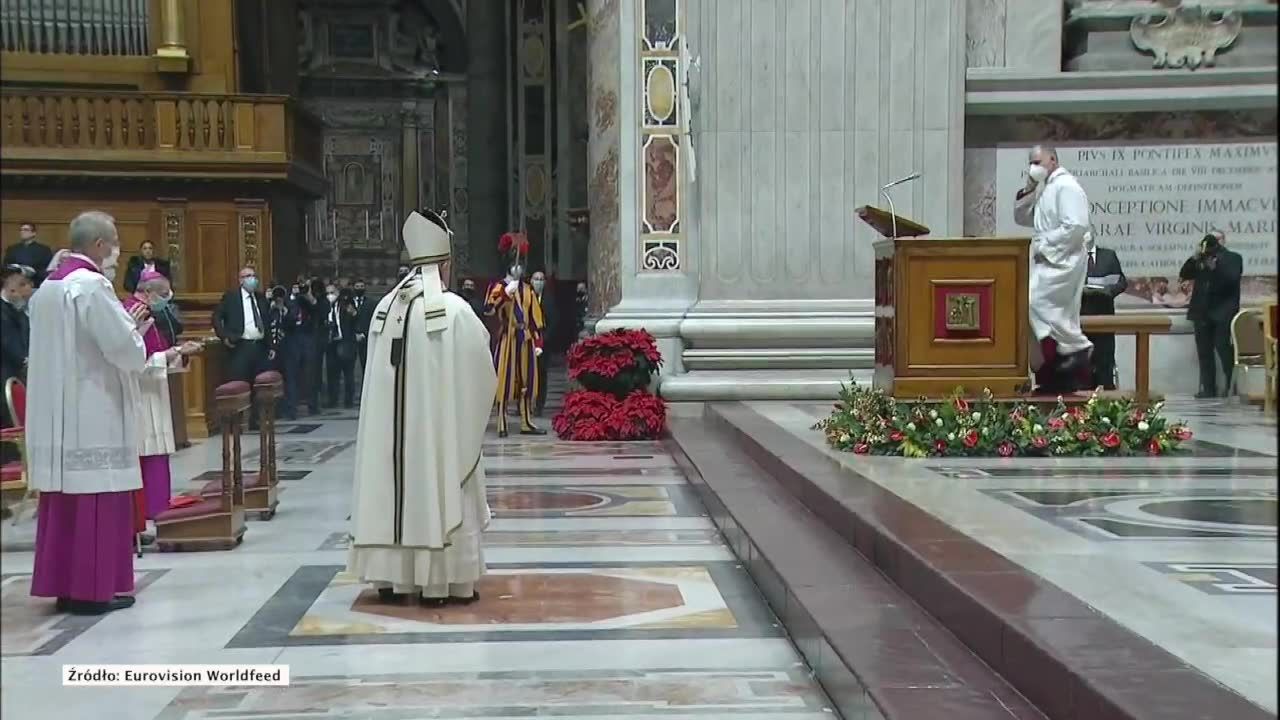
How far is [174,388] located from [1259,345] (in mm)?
8832

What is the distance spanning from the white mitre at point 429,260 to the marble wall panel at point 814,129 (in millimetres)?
6826

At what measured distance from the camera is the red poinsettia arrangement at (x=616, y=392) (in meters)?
10.7

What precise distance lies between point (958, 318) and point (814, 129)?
4.44m

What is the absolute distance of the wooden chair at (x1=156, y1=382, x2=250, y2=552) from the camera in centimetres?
625

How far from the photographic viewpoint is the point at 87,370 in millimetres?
4551

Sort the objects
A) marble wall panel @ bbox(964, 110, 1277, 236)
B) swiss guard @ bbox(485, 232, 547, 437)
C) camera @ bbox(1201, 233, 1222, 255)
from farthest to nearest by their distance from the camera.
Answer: marble wall panel @ bbox(964, 110, 1277, 236)
swiss guard @ bbox(485, 232, 547, 437)
camera @ bbox(1201, 233, 1222, 255)

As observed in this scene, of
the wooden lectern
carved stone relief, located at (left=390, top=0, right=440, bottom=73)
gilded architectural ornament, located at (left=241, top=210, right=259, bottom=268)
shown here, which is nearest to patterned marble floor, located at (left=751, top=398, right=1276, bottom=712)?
the wooden lectern

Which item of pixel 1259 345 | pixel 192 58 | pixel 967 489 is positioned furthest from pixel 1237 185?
pixel 192 58

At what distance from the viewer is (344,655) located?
14.0ft

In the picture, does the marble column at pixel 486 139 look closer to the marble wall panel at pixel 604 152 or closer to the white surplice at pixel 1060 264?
the marble wall panel at pixel 604 152

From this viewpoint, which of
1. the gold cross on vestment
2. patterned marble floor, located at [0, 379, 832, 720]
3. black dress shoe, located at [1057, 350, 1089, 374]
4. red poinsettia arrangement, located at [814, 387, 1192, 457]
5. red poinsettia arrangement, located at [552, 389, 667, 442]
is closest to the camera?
patterned marble floor, located at [0, 379, 832, 720]

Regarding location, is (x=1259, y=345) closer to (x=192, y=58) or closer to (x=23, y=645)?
(x=23, y=645)

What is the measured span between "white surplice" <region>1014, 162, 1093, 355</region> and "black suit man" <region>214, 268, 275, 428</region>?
15.9ft

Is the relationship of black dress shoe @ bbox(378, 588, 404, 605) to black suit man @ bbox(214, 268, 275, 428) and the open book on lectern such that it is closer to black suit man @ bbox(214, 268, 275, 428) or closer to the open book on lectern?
black suit man @ bbox(214, 268, 275, 428)
